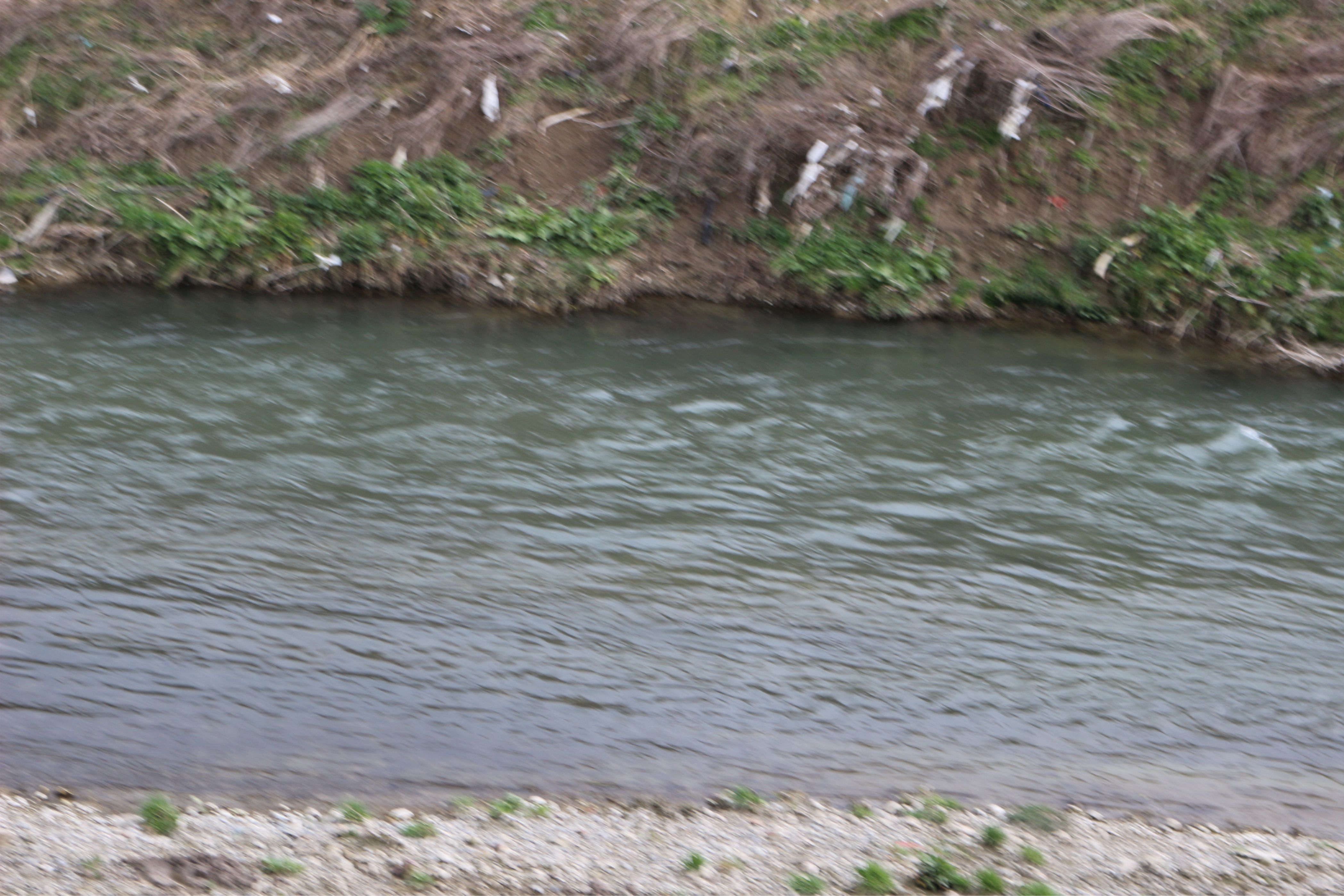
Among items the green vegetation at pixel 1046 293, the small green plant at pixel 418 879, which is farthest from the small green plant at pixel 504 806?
the green vegetation at pixel 1046 293

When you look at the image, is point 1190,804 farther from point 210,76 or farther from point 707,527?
point 210,76

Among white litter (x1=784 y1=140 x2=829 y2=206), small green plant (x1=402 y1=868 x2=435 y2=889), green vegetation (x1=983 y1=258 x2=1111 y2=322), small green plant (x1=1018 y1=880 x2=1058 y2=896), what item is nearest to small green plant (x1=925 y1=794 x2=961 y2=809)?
small green plant (x1=1018 y1=880 x2=1058 y2=896)

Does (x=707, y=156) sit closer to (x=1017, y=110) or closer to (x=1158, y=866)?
(x=1017, y=110)

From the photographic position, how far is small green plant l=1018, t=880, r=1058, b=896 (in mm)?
4340

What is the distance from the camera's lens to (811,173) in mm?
13125

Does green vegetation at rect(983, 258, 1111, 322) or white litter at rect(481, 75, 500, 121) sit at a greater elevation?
white litter at rect(481, 75, 500, 121)

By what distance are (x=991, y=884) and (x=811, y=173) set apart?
9.75 metres

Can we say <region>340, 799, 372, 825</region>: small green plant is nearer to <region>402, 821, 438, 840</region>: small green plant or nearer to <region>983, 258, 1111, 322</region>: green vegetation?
<region>402, 821, 438, 840</region>: small green plant

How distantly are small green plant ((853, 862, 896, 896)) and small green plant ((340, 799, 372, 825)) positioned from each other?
72.9 inches

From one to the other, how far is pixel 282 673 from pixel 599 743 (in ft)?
5.13

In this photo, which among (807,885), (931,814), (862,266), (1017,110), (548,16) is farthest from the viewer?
(548,16)

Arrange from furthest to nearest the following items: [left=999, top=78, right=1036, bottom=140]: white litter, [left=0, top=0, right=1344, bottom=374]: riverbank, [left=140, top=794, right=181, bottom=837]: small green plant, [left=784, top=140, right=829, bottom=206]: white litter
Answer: [left=999, top=78, right=1036, bottom=140]: white litter, [left=784, top=140, right=829, bottom=206]: white litter, [left=0, top=0, right=1344, bottom=374]: riverbank, [left=140, top=794, right=181, bottom=837]: small green plant

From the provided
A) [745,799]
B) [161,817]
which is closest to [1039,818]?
[745,799]

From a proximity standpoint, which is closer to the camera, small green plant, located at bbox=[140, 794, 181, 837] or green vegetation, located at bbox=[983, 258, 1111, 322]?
small green plant, located at bbox=[140, 794, 181, 837]
